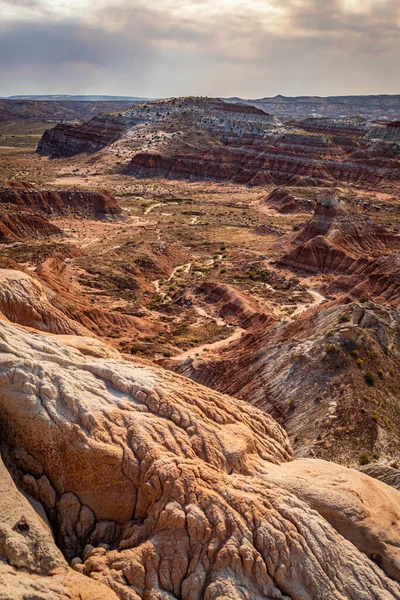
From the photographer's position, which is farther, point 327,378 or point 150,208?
point 150,208

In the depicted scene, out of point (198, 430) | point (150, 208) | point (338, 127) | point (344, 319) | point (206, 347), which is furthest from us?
point (338, 127)

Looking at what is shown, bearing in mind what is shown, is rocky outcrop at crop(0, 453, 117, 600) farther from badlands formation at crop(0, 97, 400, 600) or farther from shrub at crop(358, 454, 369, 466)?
shrub at crop(358, 454, 369, 466)

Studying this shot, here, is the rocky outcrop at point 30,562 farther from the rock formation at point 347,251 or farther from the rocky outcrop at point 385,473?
the rock formation at point 347,251

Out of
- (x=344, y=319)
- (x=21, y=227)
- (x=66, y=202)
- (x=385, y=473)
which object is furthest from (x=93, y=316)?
(x=66, y=202)

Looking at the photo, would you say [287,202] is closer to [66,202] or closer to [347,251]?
[347,251]

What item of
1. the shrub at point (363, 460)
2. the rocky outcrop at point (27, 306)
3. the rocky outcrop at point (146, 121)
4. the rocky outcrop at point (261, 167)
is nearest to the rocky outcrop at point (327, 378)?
the shrub at point (363, 460)

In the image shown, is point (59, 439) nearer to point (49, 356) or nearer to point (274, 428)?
point (49, 356)

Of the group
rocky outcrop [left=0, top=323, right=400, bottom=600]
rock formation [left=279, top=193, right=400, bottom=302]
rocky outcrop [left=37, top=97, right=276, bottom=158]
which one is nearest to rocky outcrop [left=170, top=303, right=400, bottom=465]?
rocky outcrop [left=0, top=323, right=400, bottom=600]
